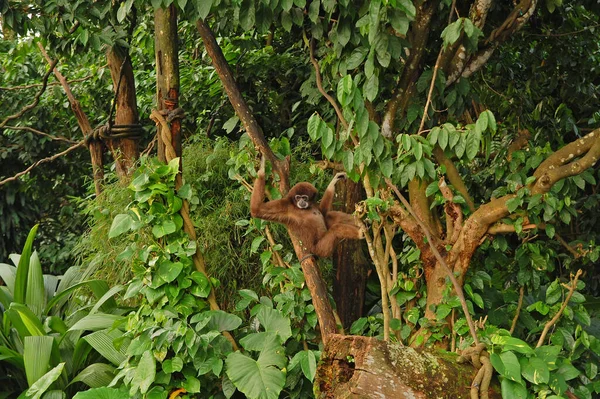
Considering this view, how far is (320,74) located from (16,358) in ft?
10.2

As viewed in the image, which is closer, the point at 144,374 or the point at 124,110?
the point at 144,374

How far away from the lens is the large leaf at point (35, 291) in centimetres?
651

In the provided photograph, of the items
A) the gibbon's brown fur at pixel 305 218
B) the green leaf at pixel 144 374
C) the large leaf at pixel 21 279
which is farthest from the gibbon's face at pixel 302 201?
the large leaf at pixel 21 279

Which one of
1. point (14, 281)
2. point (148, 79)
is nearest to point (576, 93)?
point (148, 79)

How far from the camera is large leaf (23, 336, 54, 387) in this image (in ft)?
18.2

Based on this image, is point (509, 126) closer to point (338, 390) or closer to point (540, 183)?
point (540, 183)

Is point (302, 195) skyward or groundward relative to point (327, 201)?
skyward

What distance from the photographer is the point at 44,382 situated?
17.7 feet

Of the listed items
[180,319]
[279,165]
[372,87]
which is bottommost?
[180,319]

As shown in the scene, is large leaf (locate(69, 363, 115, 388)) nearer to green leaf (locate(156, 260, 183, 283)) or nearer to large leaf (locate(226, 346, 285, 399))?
green leaf (locate(156, 260, 183, 283))

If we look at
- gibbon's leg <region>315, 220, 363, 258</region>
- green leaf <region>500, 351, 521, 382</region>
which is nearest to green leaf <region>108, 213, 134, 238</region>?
gibbon's leg <region>315, 220, 363, 258</region>

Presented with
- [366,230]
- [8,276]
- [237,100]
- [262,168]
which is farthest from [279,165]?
[8,276]

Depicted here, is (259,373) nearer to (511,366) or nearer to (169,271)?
(169,271)

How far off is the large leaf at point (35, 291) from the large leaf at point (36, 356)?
3.18 ft
